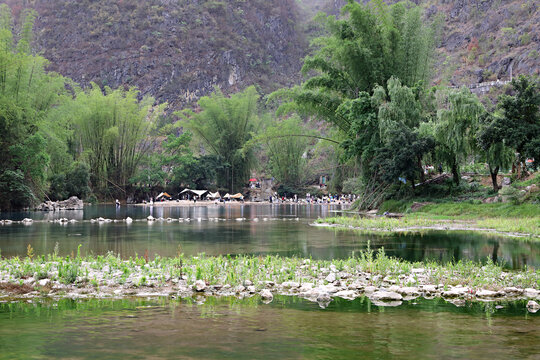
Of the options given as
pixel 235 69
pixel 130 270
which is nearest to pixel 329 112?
pixel 130 270

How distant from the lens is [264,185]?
267 feet

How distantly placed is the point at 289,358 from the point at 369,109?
24.9 m

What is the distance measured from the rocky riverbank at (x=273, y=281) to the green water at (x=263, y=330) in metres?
0.46

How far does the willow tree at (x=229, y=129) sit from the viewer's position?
68.2 meters

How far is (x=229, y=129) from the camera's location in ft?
227

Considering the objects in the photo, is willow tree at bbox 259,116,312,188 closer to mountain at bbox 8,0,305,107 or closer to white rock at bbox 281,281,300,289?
mountain at bbox 8,0,305,107

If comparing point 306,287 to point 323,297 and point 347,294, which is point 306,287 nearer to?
point 323,297

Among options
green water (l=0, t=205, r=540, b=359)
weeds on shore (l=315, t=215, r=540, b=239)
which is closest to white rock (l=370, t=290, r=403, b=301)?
green water (l=0, t=205, r=540, b=359)

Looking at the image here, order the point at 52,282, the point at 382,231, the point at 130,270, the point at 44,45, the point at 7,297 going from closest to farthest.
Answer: the point at 7,297
the point at 52,282
the point at 130,270
the point at 382,231
the point at 44,45

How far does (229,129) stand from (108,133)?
18.0 metres

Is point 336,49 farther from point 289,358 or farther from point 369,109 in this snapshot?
point 289,358

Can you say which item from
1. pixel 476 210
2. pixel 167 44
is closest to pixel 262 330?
pixel 476 210

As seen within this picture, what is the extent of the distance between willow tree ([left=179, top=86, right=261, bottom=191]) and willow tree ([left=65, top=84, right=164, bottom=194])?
8.95 metres

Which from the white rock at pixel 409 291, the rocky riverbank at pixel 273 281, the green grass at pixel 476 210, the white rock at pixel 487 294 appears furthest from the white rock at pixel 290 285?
the green grass at pixel 476 210
